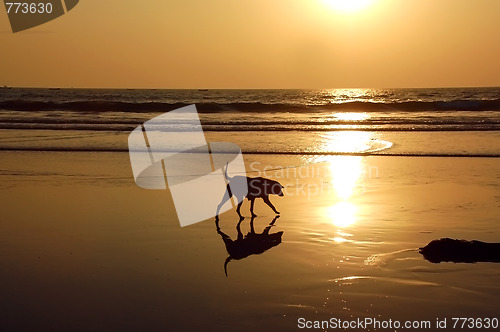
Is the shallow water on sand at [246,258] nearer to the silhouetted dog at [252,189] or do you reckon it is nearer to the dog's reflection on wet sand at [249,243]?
the dog's reflection on wet sand at [249,243]

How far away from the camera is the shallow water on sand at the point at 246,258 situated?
198 inches

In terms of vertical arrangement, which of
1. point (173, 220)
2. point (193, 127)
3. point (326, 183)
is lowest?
point (193, 127)

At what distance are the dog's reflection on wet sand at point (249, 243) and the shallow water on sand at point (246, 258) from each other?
0.04m

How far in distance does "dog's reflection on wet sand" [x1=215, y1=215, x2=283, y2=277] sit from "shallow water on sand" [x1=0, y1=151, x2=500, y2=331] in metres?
0.04

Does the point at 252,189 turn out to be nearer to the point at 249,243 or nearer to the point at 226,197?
the point at 226,197

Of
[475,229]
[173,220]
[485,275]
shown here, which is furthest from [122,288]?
[475,229]

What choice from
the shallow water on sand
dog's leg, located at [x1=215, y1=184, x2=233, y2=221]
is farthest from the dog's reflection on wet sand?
dog's leg, located at [x1=215, y1=184, x2=233, y2=221]

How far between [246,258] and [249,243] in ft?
2.22

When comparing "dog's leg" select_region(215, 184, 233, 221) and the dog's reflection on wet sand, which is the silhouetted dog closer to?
"dog's leg" select_region(215, 184, 233, 221)

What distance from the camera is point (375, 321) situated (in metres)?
4.85

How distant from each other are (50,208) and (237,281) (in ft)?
14.0

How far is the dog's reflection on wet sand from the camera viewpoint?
6.76 meters

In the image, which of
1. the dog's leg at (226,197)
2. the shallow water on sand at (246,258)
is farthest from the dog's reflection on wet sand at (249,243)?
the dog's leg at (226,197)

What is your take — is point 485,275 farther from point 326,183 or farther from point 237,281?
point 326,183
